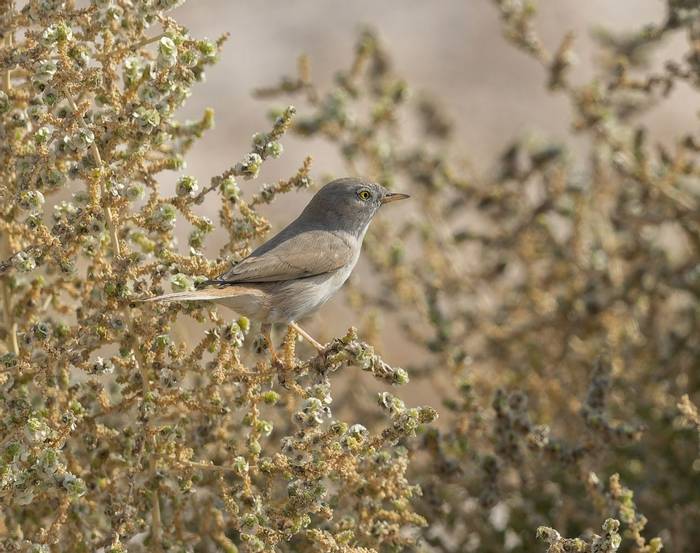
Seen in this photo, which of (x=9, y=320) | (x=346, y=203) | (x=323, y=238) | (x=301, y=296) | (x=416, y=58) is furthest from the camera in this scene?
(x=416, y=58)

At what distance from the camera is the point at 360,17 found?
14492 millimetres

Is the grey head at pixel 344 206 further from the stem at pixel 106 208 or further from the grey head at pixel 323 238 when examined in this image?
the stem at pixel 106 208

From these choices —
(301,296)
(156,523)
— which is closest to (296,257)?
(301,296)

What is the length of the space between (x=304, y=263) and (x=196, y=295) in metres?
0.98

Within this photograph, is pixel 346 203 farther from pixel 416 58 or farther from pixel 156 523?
pixel 416 58

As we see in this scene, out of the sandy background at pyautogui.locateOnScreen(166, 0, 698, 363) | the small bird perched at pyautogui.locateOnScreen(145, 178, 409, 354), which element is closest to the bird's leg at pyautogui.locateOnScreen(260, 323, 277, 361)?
the small bird perched at pyautogui.locateOnScreen(145, 178, 409, 354)

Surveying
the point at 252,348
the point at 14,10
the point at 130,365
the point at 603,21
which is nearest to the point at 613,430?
the point at 252,348

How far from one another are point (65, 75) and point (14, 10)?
49 centimetres

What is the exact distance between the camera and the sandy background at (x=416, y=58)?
42.5 feet

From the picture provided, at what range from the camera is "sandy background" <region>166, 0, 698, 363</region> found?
1295 cm

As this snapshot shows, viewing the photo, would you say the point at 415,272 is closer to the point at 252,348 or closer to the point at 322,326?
the point at 322,326

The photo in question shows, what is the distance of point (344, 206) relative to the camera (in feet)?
15.4

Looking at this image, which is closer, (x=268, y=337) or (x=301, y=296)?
(x=268, y=337)

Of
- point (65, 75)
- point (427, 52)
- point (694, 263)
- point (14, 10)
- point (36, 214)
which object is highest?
point (427, 52)
